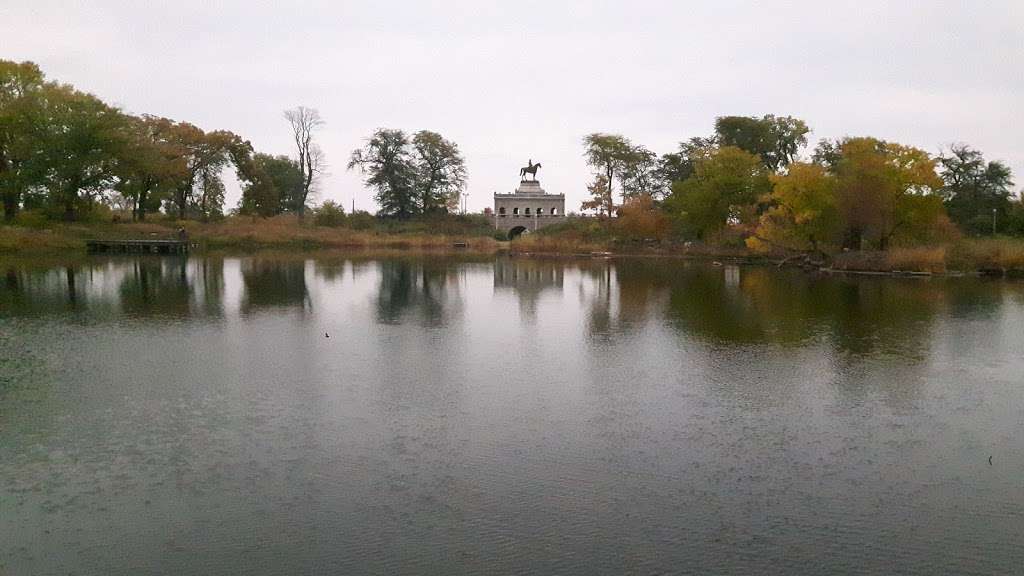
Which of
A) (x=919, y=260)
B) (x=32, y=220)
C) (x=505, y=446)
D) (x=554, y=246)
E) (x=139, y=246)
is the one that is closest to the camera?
(x=505, y=446)

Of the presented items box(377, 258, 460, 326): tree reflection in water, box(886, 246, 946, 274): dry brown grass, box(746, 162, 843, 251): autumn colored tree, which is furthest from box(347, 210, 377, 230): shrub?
box(886, 246, 946, 274): dry brown grass

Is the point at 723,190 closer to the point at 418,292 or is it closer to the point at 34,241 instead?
the point at 418,292

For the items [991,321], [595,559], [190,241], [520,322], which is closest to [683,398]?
[595,559]

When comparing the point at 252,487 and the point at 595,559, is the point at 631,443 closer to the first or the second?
the point at 595,559

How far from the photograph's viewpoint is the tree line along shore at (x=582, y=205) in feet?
133

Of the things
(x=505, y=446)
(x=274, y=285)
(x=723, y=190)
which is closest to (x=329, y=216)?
(x=723, y=190)

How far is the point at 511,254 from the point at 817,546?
54.7 m

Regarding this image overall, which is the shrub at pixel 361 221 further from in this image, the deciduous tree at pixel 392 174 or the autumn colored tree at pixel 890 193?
the autumn colored tree at pixel 890 193

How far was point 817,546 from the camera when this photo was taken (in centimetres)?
668

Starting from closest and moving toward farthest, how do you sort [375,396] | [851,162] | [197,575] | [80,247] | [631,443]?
[197,575] → [631,443] → [375,396] → [851,162] → [80,247]

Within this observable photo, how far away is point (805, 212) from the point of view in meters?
41.4

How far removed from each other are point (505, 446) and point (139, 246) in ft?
171

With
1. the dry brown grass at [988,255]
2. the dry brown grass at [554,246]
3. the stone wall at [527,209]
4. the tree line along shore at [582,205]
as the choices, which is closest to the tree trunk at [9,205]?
the tree line along shore at [582,205]

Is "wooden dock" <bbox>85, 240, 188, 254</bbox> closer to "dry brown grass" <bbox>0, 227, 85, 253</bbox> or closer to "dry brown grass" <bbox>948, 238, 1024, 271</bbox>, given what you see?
"dry brown grass" <bbox>0, 227, 85, 253</bbox>
